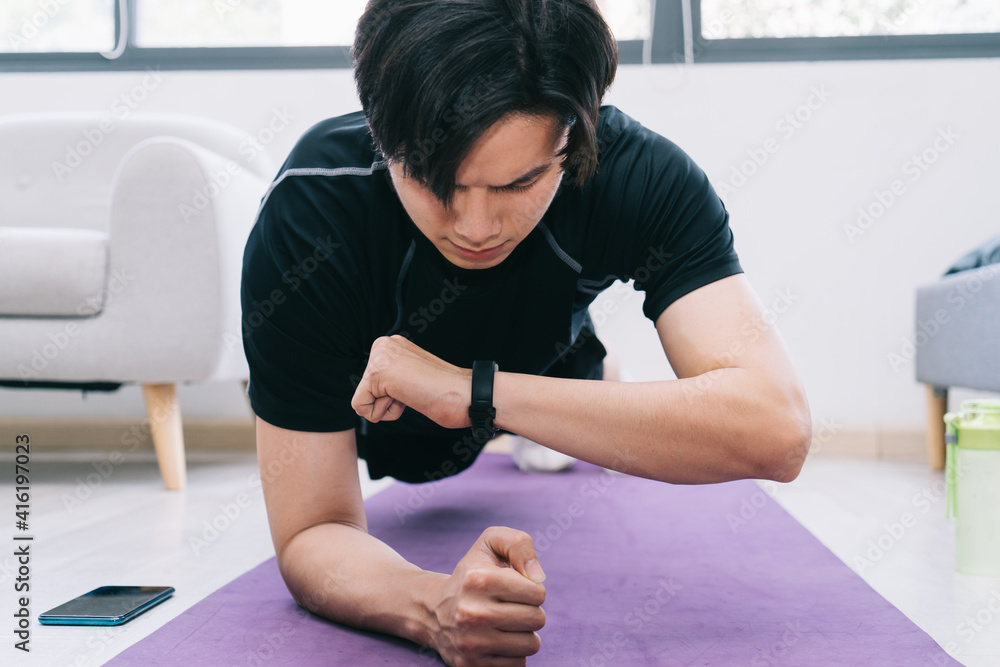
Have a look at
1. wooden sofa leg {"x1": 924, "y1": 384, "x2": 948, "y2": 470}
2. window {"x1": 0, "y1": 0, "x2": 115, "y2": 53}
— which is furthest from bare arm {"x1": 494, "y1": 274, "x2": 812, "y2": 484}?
window {"x1": 0, "y1": 0, "x2": 115, "y2": 53}

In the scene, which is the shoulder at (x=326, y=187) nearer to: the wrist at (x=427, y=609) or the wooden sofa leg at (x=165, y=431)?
the wrist at (x=427, y=609)

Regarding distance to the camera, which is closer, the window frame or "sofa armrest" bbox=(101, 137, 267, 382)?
"sofa armrest" bbox=(101, 137, 267, 382)

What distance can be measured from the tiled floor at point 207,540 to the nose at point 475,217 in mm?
536

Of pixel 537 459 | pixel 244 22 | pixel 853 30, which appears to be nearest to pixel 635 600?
pixel 537 459

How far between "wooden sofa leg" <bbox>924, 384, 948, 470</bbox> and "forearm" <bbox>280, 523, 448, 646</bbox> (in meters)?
1.73

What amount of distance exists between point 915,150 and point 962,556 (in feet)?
5.05

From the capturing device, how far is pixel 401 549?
1230mm

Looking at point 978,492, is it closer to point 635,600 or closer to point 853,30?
point 635,600

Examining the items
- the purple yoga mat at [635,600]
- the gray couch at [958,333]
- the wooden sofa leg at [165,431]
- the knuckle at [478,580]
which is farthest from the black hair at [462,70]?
the gray couch at [958,333]

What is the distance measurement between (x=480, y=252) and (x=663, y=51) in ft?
6.40

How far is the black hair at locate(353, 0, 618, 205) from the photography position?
68cm

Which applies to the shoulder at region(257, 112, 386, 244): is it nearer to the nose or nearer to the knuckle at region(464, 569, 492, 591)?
the nose

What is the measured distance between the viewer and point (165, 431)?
1.77 metres

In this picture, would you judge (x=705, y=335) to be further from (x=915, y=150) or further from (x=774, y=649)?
(x=915, y=150)
